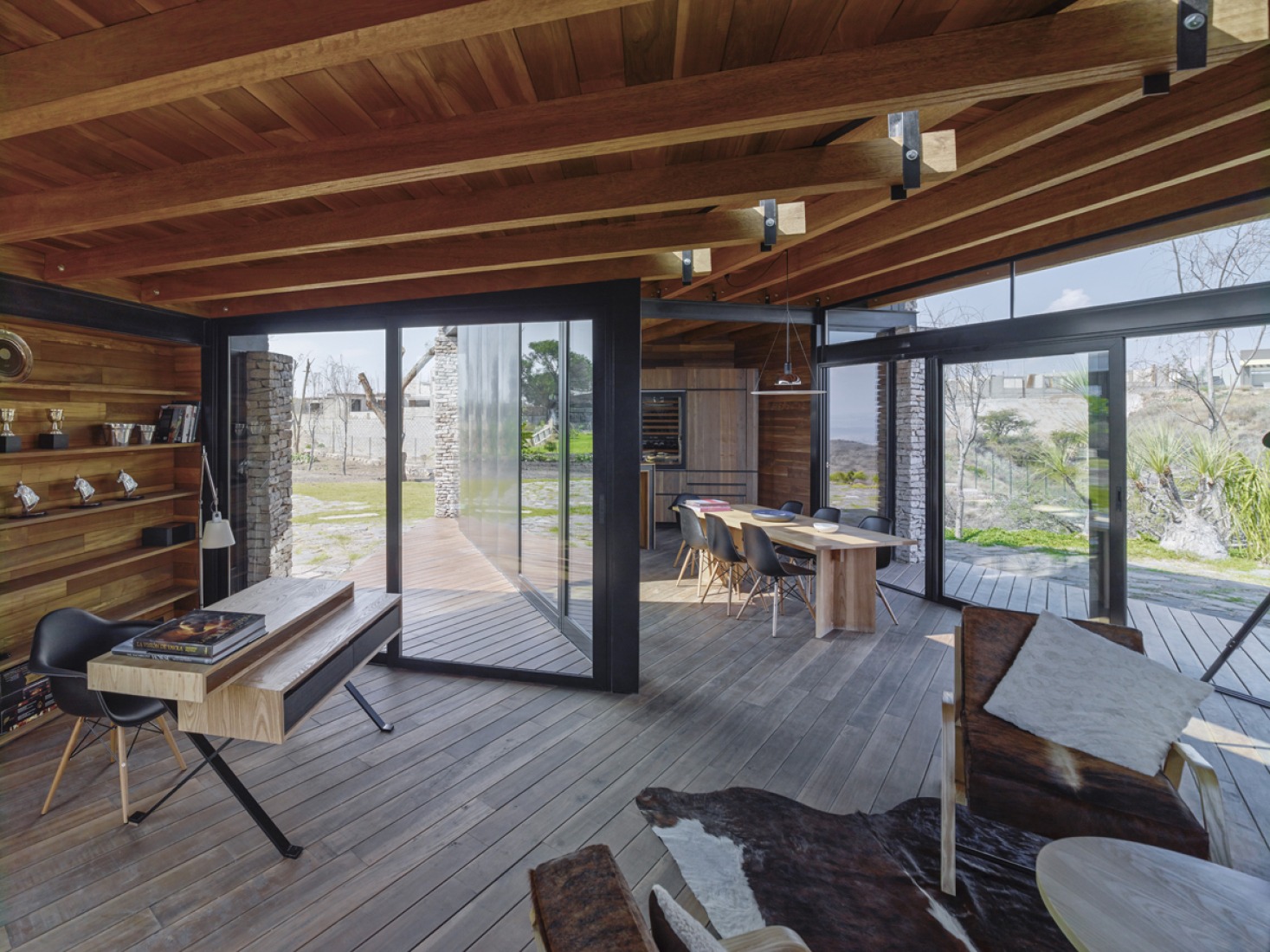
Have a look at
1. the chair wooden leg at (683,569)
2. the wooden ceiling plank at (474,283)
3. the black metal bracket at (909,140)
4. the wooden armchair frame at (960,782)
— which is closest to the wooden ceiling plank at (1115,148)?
the black metal bracket at (909,140)

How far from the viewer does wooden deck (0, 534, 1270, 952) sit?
80.4 inches

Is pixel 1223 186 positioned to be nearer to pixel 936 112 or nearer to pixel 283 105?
pixel 936 112

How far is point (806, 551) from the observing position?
19.7 ft

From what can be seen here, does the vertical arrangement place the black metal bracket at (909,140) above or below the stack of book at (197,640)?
above

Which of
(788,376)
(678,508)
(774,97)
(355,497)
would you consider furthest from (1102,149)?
(355,497)

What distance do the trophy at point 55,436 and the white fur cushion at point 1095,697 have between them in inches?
203

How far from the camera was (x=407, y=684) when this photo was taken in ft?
12.8

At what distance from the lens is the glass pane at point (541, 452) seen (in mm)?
4160

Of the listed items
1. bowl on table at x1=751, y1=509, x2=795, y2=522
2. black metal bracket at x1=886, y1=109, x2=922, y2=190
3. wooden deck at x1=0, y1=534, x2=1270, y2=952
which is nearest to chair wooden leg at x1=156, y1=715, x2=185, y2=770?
wooden deck at x1=0, y1=534, x2=1270, y2=952

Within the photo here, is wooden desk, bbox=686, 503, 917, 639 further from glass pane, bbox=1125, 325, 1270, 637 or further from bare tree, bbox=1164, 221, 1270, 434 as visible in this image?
bare tree, bbox=1164, 221, 1270, 434

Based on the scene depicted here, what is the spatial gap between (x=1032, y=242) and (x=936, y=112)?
9.84 ft

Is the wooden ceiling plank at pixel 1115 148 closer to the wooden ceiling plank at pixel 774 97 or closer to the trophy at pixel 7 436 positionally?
the wooden ceiling plank at pixel 774 97

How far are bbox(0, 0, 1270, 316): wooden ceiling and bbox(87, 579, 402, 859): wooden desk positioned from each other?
1781mm

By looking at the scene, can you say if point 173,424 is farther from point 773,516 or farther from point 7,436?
point 773,516
